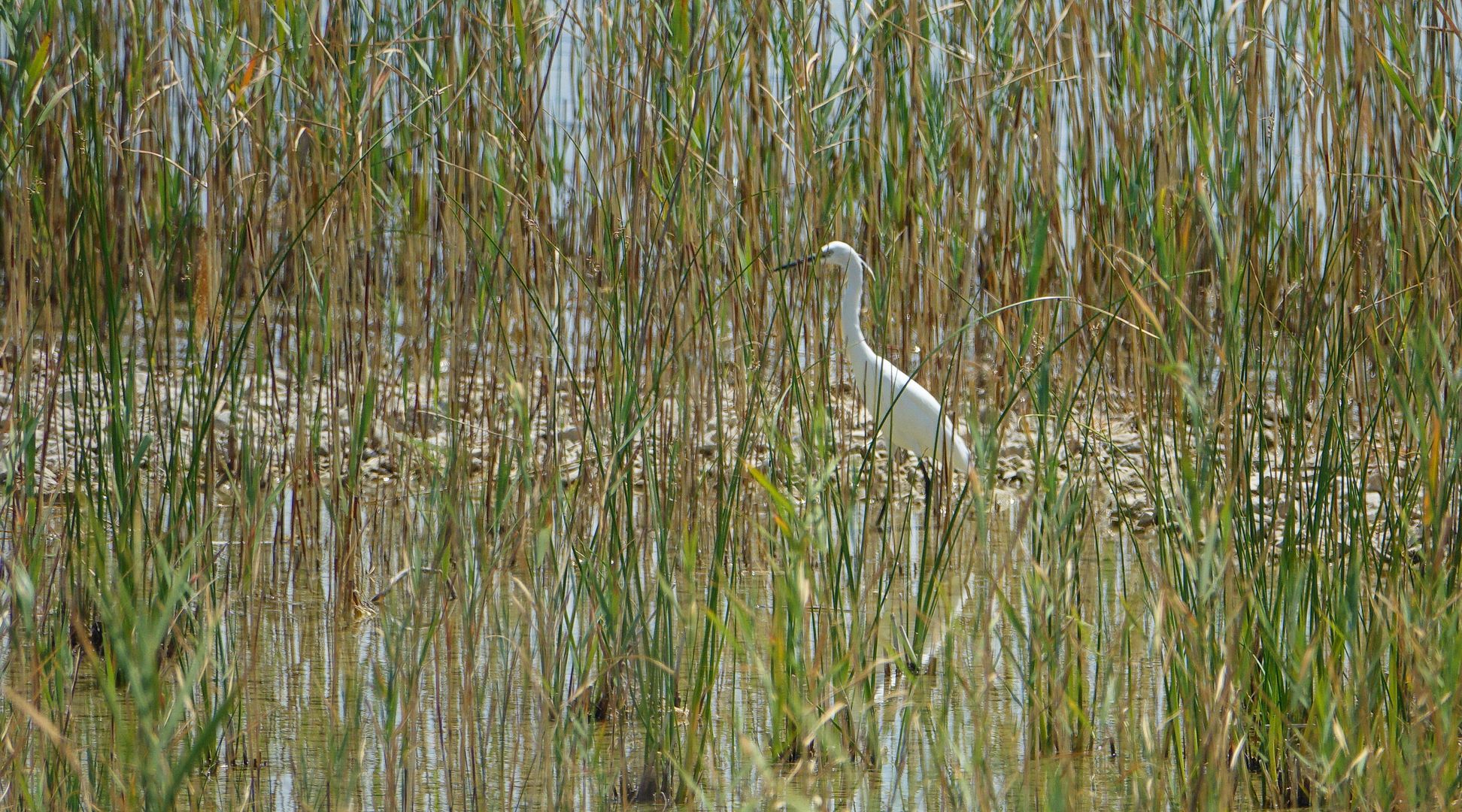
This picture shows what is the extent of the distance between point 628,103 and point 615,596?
1344 mm

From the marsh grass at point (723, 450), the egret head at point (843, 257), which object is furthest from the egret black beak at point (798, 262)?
the egret head at point (843, 257)

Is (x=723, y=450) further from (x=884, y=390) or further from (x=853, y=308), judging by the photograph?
(x=853, y=308)

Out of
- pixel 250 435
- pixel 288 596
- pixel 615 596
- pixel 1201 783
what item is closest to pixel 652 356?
pixel 288 596

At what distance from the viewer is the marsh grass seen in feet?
5.24

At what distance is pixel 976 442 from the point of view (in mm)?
1619

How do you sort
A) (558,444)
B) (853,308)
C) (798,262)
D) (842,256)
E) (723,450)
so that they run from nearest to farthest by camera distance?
(723,450)
(558,444)
(798,262)
(842,256)
(853,308)

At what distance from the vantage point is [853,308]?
12.3 feet

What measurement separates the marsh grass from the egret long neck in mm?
130

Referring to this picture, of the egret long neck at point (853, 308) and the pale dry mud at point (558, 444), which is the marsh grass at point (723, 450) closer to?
the pale dry mud at point (558, 444)

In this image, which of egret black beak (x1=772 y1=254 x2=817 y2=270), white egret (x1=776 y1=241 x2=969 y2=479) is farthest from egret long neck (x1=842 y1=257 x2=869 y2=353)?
egret black beak (x1=772 y1=254 x2=817 y2=270)

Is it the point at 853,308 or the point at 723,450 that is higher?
the point at 853,308

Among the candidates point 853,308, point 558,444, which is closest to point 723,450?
point 558,444

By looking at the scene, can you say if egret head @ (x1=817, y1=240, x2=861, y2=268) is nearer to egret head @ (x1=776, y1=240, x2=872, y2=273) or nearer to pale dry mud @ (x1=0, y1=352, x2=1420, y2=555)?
egret head @ (x1=776, y1=240, x2=872, y2=273)

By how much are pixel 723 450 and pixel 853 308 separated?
1.74 meters
